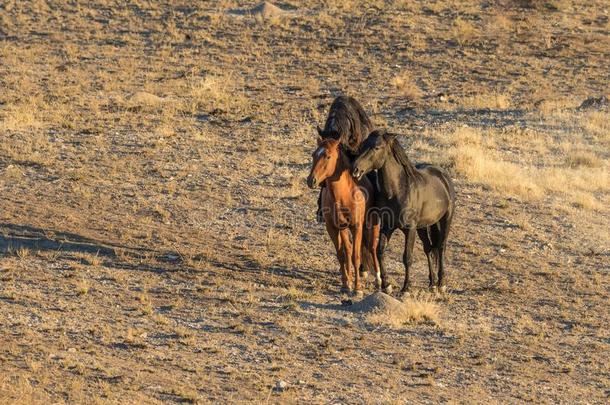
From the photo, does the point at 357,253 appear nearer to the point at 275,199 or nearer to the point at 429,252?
the point at 429,252

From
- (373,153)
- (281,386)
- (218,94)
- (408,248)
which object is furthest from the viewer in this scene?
(218,94)

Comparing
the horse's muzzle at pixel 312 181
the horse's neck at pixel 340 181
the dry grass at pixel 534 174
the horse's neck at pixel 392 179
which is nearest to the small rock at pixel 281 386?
the horse's muzzle at pixel 312 181

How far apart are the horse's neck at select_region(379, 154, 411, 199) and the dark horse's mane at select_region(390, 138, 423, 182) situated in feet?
0.15

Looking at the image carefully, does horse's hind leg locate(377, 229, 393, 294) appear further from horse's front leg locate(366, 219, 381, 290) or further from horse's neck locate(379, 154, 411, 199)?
horse's neck locate(379, 154, 411, 199)

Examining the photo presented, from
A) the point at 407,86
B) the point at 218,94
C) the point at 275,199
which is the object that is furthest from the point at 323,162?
the point at 407,86

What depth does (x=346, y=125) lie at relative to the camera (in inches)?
580

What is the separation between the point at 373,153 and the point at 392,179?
1.80ft

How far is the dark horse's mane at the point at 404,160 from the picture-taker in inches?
549

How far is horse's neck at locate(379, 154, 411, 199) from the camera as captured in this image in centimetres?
1388

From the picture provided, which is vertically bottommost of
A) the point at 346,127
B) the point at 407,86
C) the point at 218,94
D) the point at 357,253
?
the point at 357,253

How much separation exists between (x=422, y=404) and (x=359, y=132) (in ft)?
16.2

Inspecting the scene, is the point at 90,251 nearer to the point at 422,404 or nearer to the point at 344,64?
the point at 422,404

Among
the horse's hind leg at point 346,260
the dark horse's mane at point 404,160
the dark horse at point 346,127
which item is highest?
the dark horse at point 346,127

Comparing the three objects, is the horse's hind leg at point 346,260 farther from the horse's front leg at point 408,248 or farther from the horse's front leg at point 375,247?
the horse's front leg at point 408,248
